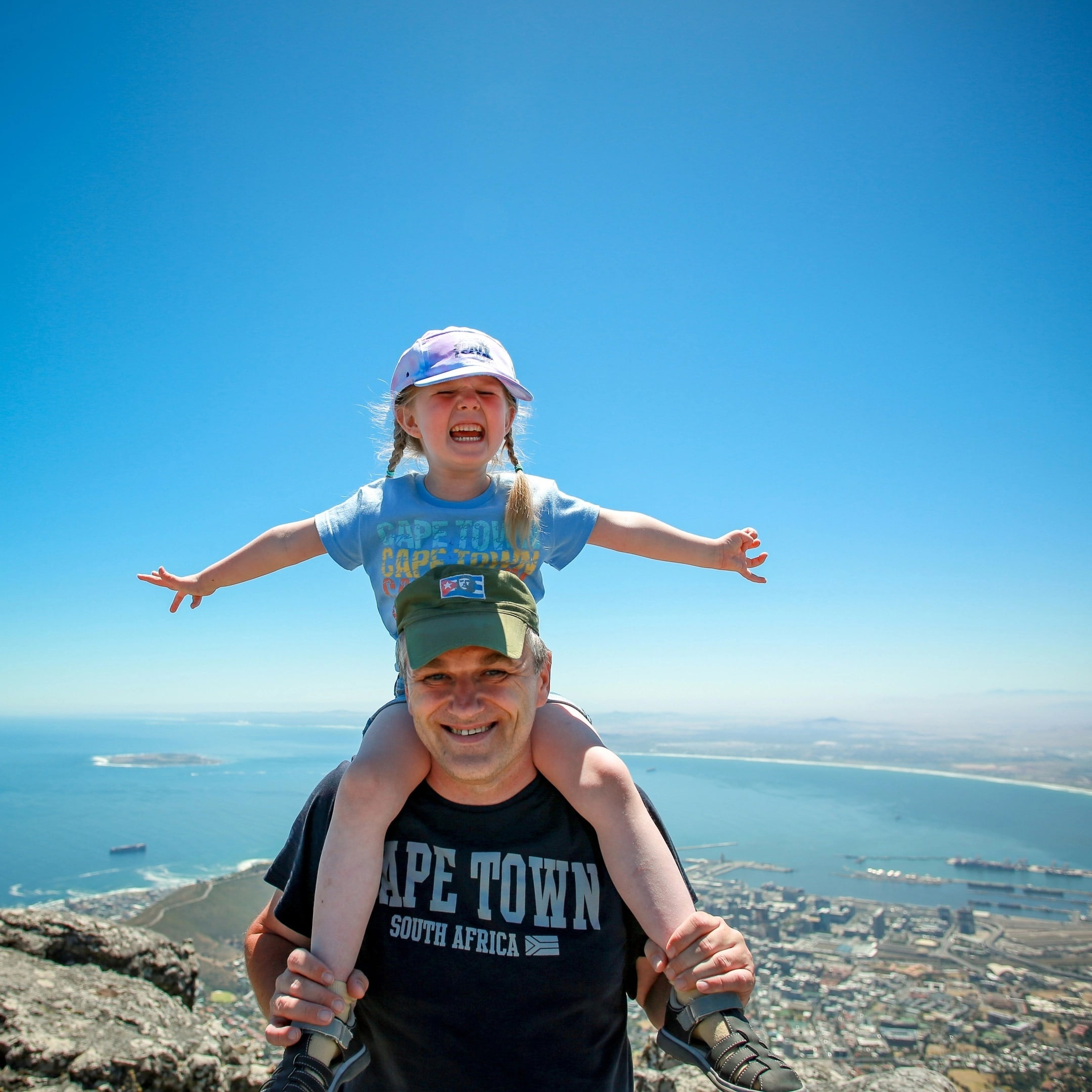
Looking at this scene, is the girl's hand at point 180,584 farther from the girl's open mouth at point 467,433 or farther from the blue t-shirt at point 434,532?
the girl's open mouth at point 467,433

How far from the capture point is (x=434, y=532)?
240 centimetres

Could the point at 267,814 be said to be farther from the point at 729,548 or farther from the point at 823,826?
the point at 729,548

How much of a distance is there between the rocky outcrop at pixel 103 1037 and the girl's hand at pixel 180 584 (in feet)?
6.36

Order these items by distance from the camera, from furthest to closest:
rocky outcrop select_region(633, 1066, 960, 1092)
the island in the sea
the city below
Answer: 1. the island in the sea
2. the city below
3. rocky outcrop select_region(633, 1066, 960, 1092)

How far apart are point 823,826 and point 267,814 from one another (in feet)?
113

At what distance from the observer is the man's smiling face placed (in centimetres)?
186

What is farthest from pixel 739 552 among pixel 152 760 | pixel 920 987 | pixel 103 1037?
pixel 152 760

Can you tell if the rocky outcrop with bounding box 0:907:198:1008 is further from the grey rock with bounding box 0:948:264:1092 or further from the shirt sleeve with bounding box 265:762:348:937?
the shirt sleeve with bounding box 265:762:348:937

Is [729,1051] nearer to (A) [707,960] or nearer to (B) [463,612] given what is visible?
(A) [707,960]

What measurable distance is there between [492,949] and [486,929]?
6 cm

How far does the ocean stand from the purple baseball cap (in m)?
24.5

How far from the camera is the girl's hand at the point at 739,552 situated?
2.69m

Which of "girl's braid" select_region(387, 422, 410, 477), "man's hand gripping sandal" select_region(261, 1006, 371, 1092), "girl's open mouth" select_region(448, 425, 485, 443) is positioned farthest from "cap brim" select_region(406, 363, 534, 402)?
"man's hand gripping sandal" select_region(261, 1006, 371, 1092)

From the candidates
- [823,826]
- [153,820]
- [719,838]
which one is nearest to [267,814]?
[153,820]
